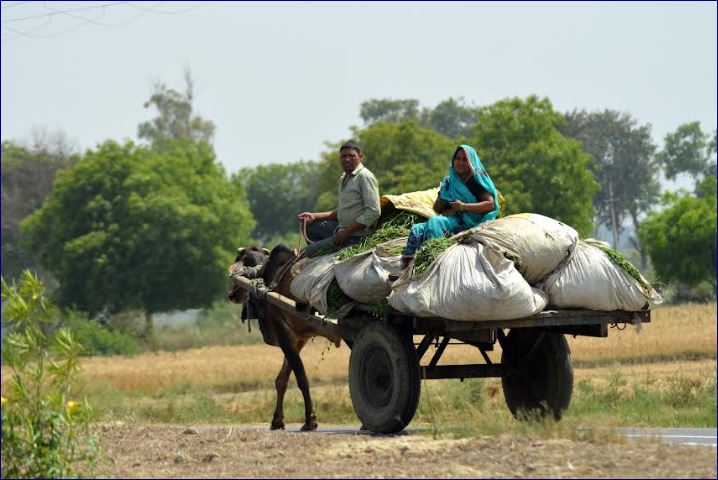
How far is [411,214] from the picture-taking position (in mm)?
13172

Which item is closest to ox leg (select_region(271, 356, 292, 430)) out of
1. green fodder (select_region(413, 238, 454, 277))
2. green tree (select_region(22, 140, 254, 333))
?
green fodder (select_region(413, 238, 454, 277))

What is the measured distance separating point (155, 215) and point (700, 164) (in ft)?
224


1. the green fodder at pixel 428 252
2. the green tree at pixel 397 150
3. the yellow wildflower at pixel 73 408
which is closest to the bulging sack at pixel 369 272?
the green fodder at pixel 428 252

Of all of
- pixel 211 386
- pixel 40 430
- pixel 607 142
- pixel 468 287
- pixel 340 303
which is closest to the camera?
pixel 40 430

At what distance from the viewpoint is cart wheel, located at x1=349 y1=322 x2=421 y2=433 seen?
39.2 feet

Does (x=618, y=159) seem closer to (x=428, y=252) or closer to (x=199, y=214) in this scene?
(x=199, y=214)

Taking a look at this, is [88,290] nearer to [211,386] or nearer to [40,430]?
[211,386]

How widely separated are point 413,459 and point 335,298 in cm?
347

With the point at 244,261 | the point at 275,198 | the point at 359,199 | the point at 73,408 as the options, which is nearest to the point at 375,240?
the point at 359,199

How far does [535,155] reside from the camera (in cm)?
5534

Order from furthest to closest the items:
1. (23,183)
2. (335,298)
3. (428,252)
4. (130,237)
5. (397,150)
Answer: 1. (23,183)
2. (397,150)
3. (130,237)
4. (335,298)
5. (428,252)

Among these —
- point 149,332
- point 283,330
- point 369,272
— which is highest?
point 369,272

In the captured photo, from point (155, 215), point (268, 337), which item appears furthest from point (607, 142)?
point (268, 337)

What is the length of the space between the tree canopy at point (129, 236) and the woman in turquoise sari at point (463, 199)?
42.3 m
